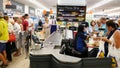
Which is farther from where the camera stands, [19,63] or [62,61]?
[19,63]

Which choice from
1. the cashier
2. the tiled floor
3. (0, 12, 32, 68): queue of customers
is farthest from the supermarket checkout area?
the tiled floor

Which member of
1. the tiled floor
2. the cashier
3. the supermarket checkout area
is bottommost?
the tiled floor

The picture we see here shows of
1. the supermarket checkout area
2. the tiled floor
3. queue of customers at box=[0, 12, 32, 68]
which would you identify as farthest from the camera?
the tiled floor

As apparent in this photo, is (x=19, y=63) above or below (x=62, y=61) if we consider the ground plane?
below

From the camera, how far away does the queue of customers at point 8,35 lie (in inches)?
220

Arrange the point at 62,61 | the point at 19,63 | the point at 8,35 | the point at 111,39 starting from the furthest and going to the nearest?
the point at 19,63, the point at 8,35, the point at 111,39, the point at 62,61

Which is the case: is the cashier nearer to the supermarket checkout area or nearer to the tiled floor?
the supermarket checkout area

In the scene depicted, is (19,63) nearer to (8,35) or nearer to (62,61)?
(8,35)

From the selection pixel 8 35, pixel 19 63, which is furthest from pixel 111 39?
pixel 19 63

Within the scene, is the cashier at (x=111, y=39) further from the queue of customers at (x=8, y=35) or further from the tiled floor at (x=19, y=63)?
the tiled floor at (x=19, y=63)

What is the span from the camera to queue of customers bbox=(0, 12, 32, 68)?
18.4 feet

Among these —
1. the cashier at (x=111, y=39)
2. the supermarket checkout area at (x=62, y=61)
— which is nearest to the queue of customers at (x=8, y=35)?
the supermarket checkout area at (x=62, y=61)

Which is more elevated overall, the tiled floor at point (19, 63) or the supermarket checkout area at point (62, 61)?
the supermarket checkout area at point (62, 61)

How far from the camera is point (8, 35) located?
6.03 m
